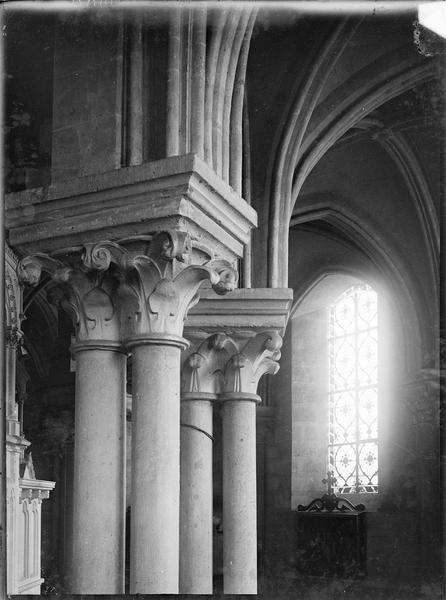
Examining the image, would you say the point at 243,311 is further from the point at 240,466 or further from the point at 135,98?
the point at 135,98

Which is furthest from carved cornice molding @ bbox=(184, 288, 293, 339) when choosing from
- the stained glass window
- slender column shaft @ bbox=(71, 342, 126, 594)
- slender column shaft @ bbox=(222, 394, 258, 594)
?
the stained glass window

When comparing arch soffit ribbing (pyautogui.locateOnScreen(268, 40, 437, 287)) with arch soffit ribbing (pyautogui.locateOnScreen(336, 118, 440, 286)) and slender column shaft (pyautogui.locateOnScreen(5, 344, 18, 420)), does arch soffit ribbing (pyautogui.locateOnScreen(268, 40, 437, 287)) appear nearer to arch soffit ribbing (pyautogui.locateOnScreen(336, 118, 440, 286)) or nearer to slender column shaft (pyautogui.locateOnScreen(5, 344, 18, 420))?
arch soffit ribbing (pyautogui.locateOnScreen(336, 118, 440, 286))

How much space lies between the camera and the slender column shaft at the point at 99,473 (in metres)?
6.19

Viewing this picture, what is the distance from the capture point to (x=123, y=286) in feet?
21.5

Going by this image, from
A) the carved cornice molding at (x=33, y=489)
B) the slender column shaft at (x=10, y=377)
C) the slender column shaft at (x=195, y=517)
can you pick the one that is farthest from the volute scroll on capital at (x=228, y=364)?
the slender column shaft at (x=10, y=377)

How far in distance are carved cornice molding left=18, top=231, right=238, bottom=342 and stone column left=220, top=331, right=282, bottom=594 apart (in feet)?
8.25

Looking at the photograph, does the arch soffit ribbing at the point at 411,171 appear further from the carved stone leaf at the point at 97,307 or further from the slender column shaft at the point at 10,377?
the carved stone leaf at the point at 97,307

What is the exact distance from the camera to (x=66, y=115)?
6738 mm

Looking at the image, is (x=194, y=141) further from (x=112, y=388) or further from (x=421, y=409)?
(x=421, y=409)

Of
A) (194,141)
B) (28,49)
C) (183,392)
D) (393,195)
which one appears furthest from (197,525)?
(393,195)

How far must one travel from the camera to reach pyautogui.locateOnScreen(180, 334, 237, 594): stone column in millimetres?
8578

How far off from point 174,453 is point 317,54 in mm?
4620

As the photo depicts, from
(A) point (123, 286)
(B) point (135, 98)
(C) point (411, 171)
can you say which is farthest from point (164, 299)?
(C) point (411, 171)

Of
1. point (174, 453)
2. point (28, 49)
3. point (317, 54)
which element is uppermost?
point (317, 54)
